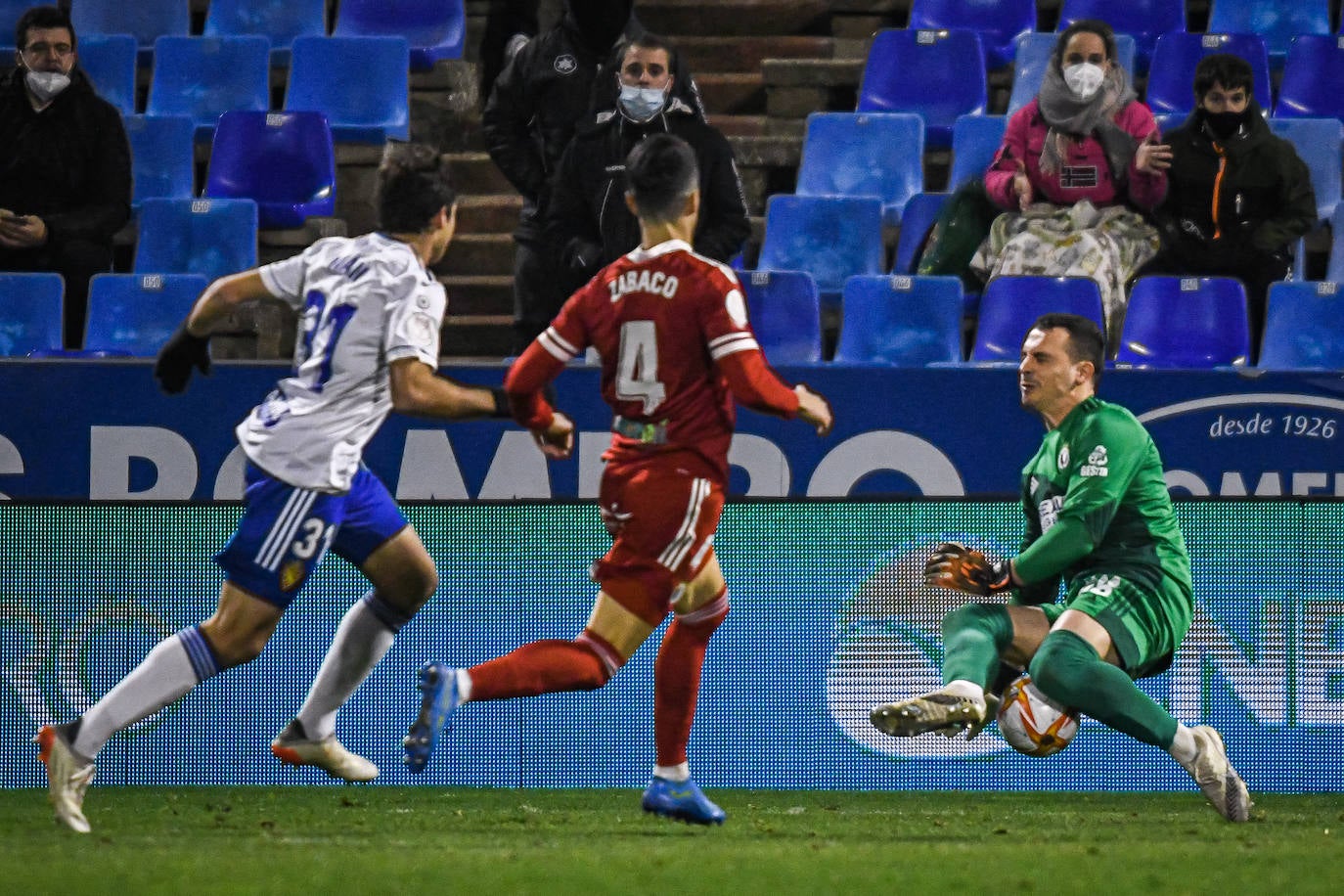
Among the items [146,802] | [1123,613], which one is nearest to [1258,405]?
[1123,613]

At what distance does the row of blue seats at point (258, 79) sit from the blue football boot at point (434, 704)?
5.78 metres

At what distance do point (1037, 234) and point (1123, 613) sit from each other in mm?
3277

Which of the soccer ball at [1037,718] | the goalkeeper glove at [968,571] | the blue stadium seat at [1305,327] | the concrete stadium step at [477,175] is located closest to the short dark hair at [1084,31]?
the blue stadium seat at [1305,327]

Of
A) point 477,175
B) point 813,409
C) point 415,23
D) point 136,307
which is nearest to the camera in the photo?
point 813,409

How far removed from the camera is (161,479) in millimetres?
7773

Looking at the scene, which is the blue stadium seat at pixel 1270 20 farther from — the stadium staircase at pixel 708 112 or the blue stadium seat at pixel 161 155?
the blue stadium seat at pixel 161 155

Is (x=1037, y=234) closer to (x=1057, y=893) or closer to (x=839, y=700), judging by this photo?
(x=839, y=700)

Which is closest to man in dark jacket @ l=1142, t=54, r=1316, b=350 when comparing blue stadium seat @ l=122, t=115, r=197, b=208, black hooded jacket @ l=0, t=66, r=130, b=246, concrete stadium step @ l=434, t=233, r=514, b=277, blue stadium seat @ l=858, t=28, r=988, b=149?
blue stadium seat @ l=858, t=28, r=988, b=149

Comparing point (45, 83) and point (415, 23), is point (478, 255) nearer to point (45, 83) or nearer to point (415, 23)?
point (415, 23)

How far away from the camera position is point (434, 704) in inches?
207

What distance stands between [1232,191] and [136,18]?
20.7ft

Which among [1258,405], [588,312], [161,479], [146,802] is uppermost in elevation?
[588,312]

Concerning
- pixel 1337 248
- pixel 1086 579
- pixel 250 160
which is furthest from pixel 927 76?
pixel 1086 579

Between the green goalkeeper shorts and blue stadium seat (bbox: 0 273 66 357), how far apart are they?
4.85m
